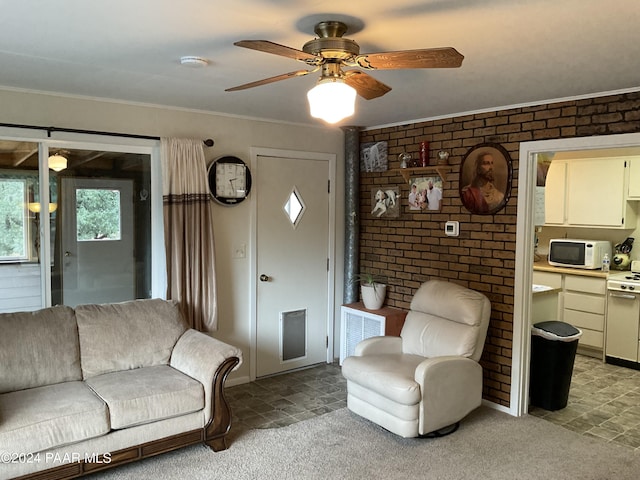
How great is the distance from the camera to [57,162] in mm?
3742

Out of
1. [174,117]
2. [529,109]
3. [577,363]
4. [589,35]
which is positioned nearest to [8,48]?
[174,117]

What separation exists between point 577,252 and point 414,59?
178 inches

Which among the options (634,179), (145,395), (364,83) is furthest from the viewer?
(634,179)

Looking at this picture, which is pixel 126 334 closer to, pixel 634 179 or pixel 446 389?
pixel 446 389

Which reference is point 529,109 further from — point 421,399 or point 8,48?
point 8,48

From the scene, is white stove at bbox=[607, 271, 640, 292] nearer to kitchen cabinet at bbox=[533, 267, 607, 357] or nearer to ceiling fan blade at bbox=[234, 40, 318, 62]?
kitchen cabinet at bbox=[533, 267, 607, 357]

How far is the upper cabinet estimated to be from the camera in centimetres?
548

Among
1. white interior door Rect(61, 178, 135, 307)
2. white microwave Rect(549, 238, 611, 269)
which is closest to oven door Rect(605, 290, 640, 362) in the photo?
white microwave Rect(549, 238, 611, 269)

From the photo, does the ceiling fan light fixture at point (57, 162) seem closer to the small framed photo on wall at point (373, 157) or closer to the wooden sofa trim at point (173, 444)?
the wooden sofa trim at point (173, 444)

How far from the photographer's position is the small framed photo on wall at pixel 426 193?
4520 mm

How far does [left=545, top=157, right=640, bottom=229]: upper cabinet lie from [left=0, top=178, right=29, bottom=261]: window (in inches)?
210

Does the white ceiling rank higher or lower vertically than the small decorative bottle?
higher

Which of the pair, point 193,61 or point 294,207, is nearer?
point 193,61

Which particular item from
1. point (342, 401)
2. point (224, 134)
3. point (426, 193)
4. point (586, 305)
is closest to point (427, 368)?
point (342, 401)
